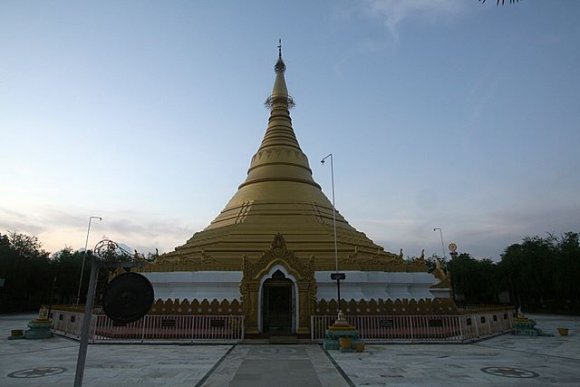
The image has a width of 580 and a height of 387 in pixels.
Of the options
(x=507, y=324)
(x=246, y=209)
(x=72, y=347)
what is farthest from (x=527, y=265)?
(x=72, y=347)

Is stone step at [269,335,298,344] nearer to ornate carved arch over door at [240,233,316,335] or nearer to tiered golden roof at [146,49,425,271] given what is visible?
ornate carved arch over door at [240,233,316,335]

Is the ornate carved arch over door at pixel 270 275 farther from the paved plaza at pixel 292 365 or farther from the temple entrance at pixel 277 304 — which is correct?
the paved plaza at pixel 292 365

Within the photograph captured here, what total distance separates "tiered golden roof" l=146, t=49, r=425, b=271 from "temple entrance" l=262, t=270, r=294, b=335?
1.77m

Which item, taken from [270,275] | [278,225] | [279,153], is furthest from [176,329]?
[279,153]

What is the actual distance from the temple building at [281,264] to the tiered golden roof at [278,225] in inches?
2.4

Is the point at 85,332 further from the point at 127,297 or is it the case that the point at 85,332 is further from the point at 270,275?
the point at 270,275

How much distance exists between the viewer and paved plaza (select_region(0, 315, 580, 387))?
902cm

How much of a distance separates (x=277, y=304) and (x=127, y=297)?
46.3ft

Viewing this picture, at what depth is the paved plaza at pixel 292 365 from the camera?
902 cm


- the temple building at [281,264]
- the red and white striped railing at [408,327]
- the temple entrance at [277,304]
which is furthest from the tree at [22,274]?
the red and white striped railing at [408,327]

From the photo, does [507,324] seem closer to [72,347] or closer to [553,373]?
[553,373]

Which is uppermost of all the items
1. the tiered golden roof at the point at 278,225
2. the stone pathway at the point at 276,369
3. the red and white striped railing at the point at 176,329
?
the tiered golden roof at the point at 278,225

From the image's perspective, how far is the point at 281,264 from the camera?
59.9 ft

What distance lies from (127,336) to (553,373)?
1583cm
